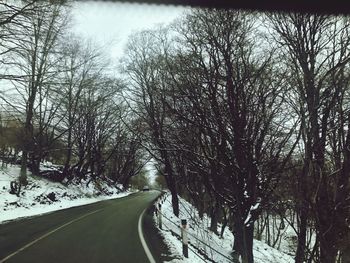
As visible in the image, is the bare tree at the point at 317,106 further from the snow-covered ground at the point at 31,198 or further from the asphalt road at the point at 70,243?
→ the snow-covered ground at the point at 31,198

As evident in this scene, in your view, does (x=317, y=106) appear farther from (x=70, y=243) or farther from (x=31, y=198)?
(x=31, y=198)

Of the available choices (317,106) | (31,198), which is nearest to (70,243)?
(317,106)

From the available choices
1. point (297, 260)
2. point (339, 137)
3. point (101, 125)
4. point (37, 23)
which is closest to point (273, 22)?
point (339, 137)

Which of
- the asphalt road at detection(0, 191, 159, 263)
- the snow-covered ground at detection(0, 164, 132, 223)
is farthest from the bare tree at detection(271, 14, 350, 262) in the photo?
the snow-covered ground at detection(0, 164, 132, 223)

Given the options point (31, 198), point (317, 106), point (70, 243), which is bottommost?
point (31, 198)

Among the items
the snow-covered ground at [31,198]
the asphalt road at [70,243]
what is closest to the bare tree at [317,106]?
the asphalt road at [70,243]

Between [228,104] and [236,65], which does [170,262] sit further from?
[236,65]

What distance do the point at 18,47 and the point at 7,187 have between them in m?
11.2

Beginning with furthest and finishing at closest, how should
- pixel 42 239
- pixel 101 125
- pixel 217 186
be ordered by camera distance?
pixel 101 125 < pixel 217 186 < pixel 42 239

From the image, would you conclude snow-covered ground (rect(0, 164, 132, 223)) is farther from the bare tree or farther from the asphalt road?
the bare tree

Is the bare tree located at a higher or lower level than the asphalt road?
higher

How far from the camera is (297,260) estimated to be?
10.6 meters

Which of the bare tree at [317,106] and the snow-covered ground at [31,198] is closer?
the bare tree at [317,106]

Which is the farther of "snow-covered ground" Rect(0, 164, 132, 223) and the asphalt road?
"snow-covered ground" Rect(0, 164, 132, 223)
